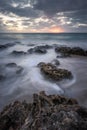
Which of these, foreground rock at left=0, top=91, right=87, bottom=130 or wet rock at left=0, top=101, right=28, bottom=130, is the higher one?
foreground rock at left=0, top=91, right=87, bottom=130

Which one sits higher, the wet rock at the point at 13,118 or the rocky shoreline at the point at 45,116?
the rocky shoreline at the point at 45,116

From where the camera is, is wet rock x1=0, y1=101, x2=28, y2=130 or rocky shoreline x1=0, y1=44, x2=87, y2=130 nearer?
rocky shoreline x1=0, y1=44, x2=87, y2=130

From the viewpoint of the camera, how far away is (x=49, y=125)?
3.39 metres

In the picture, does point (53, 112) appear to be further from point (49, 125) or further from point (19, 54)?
point (19, 54)

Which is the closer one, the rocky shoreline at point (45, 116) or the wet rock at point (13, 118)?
the rocky shoreline at point (45, 116)

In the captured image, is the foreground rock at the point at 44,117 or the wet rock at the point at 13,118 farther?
the wet rock at the point at 13,118

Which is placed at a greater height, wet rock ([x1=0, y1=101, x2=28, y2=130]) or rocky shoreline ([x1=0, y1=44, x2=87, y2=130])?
rocky shoreline ([x1=0, y1=44, x2=87, y2=130])

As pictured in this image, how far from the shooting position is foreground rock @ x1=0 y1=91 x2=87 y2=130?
338 cm

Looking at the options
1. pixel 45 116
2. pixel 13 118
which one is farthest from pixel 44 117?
pixel 13 118

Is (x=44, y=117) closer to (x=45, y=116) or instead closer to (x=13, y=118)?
(x=45, y=116)

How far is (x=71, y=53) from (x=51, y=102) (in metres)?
14.2

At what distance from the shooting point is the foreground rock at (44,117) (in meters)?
3.38

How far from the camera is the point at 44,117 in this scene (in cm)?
366

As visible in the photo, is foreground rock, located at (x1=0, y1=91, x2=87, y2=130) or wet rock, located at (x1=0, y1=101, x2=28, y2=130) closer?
foreground rock, located at (x1=0, y1=91, x2=87, y2=130)
